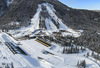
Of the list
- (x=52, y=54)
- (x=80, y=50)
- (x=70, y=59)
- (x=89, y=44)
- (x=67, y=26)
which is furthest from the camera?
(x=67, y=26)

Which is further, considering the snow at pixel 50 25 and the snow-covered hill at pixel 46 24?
the snow at pixel 50 25

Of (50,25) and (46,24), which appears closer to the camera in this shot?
(50,25)

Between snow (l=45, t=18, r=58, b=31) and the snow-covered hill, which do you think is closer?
the snow-covered hill

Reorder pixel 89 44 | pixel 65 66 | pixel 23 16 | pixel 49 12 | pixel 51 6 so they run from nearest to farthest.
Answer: pixel 65 66, pixel 89 44, pixel 23 16, pixel 49 12, pixel 51 6

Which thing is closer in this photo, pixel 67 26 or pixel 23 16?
pixel 67 26

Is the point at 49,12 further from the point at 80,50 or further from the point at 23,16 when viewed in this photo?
the point at 80,50

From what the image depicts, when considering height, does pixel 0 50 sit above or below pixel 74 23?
below

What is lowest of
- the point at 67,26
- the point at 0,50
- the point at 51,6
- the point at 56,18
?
the point at 0,50

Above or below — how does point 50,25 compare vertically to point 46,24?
below

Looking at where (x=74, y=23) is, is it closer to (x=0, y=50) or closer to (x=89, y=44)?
(x=89, y=44)

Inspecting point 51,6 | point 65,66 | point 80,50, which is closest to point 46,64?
point 65,66
